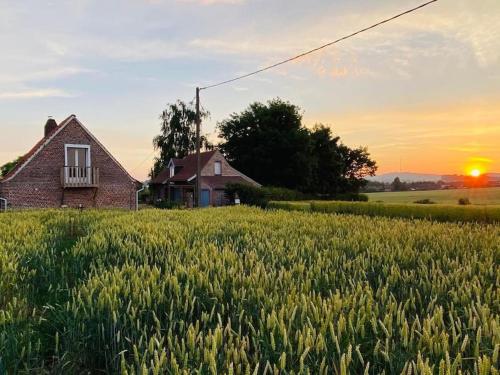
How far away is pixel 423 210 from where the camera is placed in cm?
2247

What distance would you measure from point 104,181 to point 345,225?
89.2ft

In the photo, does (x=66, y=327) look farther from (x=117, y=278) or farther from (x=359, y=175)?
(x=359, y=175)

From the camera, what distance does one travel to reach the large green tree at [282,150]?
62.4 meters

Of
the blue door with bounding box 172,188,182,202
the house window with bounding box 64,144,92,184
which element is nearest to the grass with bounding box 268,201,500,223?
the house window with bounding box 64,144,92,184

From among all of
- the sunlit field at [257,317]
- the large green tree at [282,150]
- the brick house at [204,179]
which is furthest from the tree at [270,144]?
the sunlit field at [257,317]

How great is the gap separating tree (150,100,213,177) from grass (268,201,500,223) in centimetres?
4274

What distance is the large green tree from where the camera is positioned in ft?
205

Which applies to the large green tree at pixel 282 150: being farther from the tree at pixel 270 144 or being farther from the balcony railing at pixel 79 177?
the balcony railing at pixel 79 177

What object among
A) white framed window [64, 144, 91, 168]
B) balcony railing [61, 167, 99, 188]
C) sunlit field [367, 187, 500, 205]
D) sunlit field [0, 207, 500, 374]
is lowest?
sunlit field [0, 207, 500, 374]

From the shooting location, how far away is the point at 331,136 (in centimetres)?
7562

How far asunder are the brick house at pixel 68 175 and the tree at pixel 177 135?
109ft

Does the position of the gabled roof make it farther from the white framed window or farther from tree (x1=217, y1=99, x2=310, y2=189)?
tree (x1=217, y1=99, x2=310, y2=189)

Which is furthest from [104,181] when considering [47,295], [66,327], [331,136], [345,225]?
[331,136]

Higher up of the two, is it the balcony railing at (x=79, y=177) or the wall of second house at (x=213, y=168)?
the wall of second house at (x=213, y=168)
